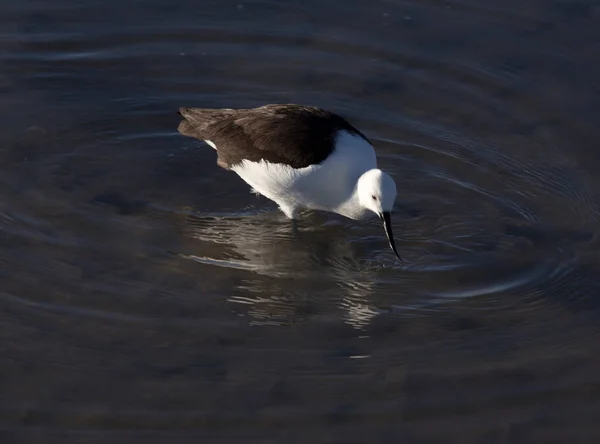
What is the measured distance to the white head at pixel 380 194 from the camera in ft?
27.0

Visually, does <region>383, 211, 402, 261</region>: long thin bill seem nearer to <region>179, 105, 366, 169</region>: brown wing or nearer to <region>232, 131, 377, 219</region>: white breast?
<region>232, 131, 377, 219</region>: white breast

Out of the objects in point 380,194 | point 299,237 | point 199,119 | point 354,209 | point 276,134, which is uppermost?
point 276,134

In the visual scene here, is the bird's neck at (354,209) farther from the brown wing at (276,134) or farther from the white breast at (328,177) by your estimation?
the brown wing at (276,134)

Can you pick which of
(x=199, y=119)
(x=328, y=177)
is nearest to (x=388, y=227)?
(x=328, y=177)

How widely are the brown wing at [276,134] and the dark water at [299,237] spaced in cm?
49

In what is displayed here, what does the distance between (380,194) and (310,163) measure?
61 centimetres

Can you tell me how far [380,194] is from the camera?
822 centimetres

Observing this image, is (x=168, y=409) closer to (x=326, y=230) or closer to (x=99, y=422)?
(x=99, y=422)

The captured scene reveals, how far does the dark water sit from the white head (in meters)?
0.35

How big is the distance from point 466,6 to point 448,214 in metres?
3.47

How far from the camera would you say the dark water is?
6.90m

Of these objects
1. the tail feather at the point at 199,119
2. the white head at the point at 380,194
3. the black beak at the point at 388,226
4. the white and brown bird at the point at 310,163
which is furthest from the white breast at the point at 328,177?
the tail feather at the point at 199,119

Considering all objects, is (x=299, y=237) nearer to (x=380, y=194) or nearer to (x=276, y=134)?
(x=276, y=134)

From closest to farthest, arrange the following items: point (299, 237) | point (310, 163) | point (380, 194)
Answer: point (380, 194), point (310, 163), point (299, 237)
